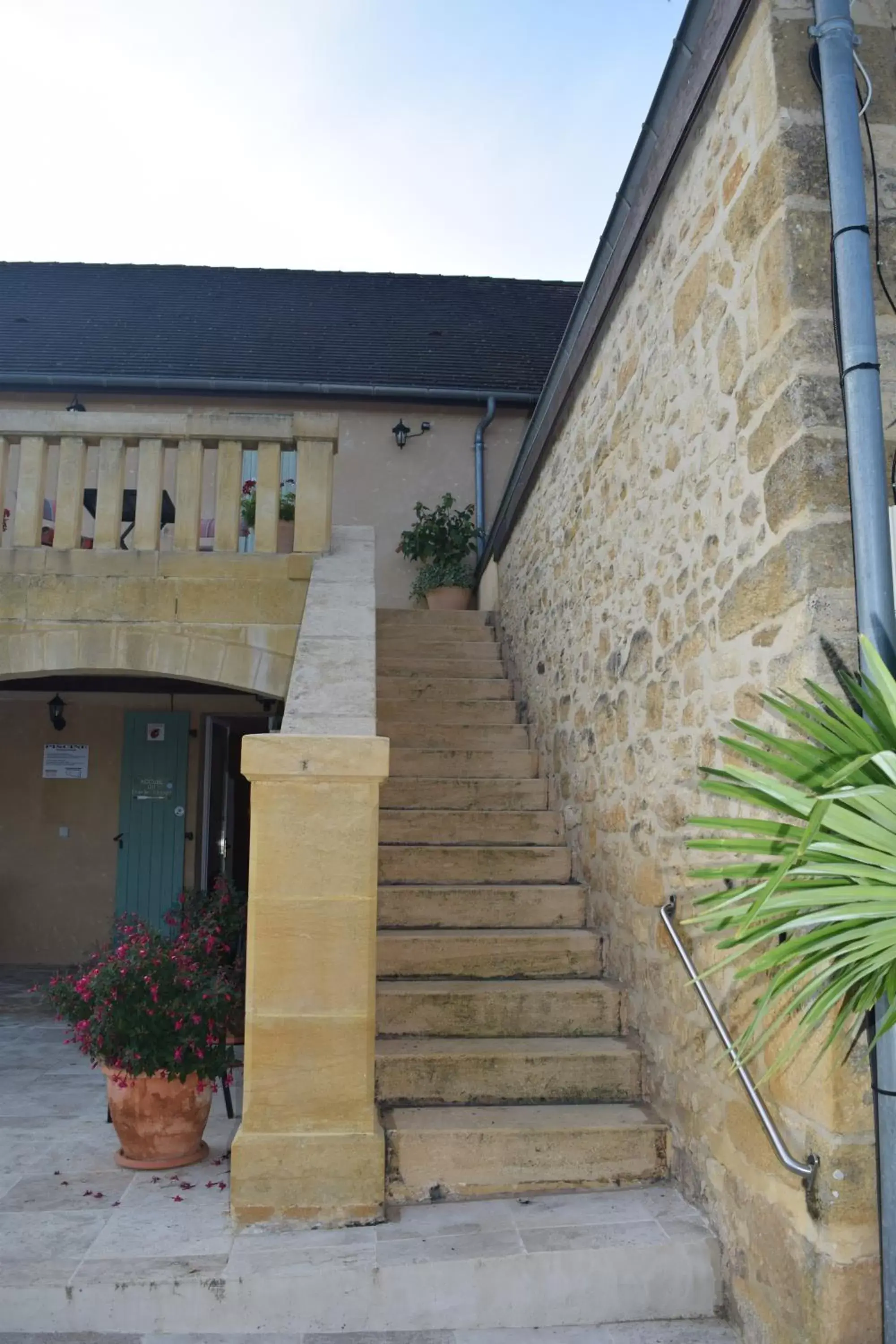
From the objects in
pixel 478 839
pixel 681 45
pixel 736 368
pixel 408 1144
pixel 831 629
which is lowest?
pixel 408 1144

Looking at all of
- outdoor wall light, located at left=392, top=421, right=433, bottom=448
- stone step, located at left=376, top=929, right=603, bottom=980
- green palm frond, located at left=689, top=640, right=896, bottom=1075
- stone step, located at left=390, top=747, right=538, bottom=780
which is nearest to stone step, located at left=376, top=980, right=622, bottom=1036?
stone step, located at left=376, top=929, right=603, bottom=980

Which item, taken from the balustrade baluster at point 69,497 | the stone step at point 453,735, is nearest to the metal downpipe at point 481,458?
the stone step at point 453,735

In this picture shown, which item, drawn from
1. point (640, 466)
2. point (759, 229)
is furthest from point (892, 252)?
point (640, 466)

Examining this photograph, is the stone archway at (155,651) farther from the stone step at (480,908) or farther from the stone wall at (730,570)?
the stone wall at (730,570)

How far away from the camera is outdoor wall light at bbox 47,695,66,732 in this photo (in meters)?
7.84

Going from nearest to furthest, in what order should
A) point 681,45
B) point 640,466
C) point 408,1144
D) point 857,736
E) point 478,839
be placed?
point 857,736
point 681,45
point 408,1144
point 640,466
point 478,839

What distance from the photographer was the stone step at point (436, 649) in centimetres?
621

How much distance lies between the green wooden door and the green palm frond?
21.3 feet

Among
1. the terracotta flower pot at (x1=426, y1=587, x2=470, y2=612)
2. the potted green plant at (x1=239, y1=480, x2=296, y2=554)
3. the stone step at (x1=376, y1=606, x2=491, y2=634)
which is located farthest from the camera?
the terracotta flower pot at (x1=426, y1=587, x2=470, y2=612)

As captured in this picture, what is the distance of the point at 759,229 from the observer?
2.47m

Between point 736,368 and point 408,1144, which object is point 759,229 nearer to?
point 736,368

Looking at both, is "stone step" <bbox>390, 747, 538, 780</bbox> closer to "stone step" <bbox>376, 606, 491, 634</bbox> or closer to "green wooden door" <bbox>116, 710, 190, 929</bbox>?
"stone step" <bbox>376, 606, 491, 634</bbox>

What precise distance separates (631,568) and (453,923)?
5.46 ft

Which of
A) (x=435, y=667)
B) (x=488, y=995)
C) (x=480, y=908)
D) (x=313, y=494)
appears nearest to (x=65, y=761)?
(x=435, y=667)
